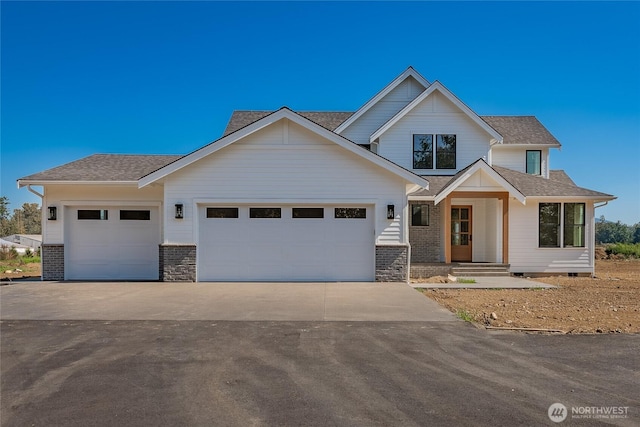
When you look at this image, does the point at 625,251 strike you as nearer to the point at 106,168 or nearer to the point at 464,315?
the point at 464,315

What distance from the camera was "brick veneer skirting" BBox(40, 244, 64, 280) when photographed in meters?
14.2

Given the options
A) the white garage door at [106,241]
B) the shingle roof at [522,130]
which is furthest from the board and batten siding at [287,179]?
the shingle roof at [522,130]

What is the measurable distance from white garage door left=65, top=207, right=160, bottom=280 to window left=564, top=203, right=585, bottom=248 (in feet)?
50.0

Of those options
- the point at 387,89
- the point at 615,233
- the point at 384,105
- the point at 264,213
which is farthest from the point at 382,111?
the point at 615,233

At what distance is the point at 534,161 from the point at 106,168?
60.3 feet

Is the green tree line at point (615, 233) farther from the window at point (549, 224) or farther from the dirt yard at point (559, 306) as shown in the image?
the dirt yard at point (559, 306)

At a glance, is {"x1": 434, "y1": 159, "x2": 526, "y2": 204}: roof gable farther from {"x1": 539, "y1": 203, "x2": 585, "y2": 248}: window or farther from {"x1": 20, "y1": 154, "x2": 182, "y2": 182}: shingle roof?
{"x1": 20, "y1": 154, "x2": 182, "y2": 182}: shingle roof

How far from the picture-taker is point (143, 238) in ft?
47.7

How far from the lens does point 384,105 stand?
1914 cm

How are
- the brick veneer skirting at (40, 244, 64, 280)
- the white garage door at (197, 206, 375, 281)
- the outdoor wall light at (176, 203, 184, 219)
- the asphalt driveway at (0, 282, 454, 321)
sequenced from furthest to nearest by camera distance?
1. the brick veneer skirting at (40, 244, 64, 280)
2. the white garage door at (197, 206, 375, 281)
3. the outdoor wall light at (176, 203, 184, 219)
4. the asphalt driveway at (0, 282, 454, 321)

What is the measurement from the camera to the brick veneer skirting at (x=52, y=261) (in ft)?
46.7

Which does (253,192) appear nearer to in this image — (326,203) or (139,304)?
(326,203)

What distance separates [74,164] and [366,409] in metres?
15.1

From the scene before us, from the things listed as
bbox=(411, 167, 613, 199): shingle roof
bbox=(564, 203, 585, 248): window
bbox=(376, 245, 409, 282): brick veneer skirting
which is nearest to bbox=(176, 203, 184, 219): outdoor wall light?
bbox=(376, 245, 409, 282): brick veneer skirting
